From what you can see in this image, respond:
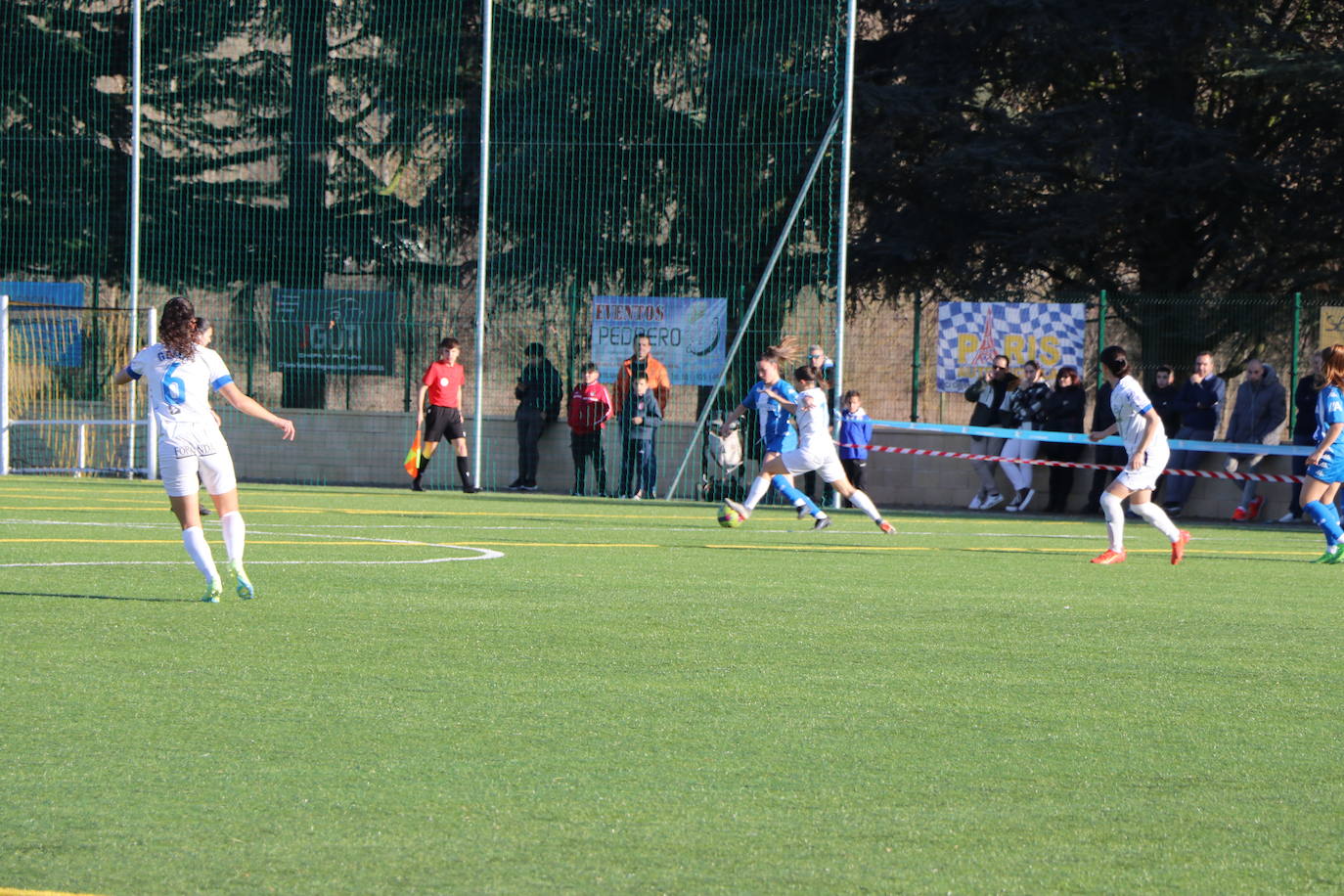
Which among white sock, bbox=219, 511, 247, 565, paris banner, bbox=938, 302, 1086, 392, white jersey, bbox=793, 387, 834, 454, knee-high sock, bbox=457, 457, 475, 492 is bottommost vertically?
knee-high sock, bbox=457, 457, 475, 492

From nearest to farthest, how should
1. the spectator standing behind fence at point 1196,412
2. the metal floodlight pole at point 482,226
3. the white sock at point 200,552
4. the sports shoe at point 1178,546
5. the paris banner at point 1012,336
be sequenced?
1. the white sock at point 200,552
2. the sports shoe at point 1178,546
3. the spectator standing behind fence at point 1196,412
4. the paris banner at point 1012,336
5. the metal floodlight pole at point 482,226

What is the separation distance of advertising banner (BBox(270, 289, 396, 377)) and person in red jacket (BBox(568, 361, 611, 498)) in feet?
10.5

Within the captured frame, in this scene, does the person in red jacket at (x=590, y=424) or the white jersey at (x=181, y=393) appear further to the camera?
the person in red jacket at (x=590, y=424)

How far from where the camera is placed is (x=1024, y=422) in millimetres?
22812

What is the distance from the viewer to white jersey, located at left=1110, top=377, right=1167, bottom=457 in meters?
14.3

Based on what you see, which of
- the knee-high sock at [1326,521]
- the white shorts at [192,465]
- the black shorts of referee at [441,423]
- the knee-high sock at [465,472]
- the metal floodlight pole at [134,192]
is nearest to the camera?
the white shorts at [192,465]

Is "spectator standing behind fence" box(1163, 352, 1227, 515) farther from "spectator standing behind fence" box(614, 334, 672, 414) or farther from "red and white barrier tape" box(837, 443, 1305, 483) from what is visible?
"spectator standing behind fence" box(614, 334, 672, 414)

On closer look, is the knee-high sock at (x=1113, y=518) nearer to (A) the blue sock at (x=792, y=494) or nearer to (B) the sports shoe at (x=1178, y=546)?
(B) the sports shoe at (x=1178, y=546)

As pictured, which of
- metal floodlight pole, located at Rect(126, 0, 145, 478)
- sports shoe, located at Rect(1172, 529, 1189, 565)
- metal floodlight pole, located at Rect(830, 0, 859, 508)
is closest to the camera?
sports shoe, located at Rect(1172, 529, 1189, 565)

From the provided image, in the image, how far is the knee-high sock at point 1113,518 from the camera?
567 inches

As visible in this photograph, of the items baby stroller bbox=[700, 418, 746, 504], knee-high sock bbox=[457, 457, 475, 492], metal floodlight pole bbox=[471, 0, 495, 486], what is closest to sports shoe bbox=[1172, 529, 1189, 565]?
baby stroller bbox=[700, 418, 746, 504]

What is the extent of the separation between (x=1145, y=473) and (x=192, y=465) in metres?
7.62

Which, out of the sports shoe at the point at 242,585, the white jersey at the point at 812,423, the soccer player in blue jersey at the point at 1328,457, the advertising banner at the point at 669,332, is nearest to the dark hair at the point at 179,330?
the sports shoe at the point at 242,585

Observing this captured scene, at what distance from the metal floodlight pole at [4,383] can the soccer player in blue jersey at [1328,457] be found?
56.9 ft
